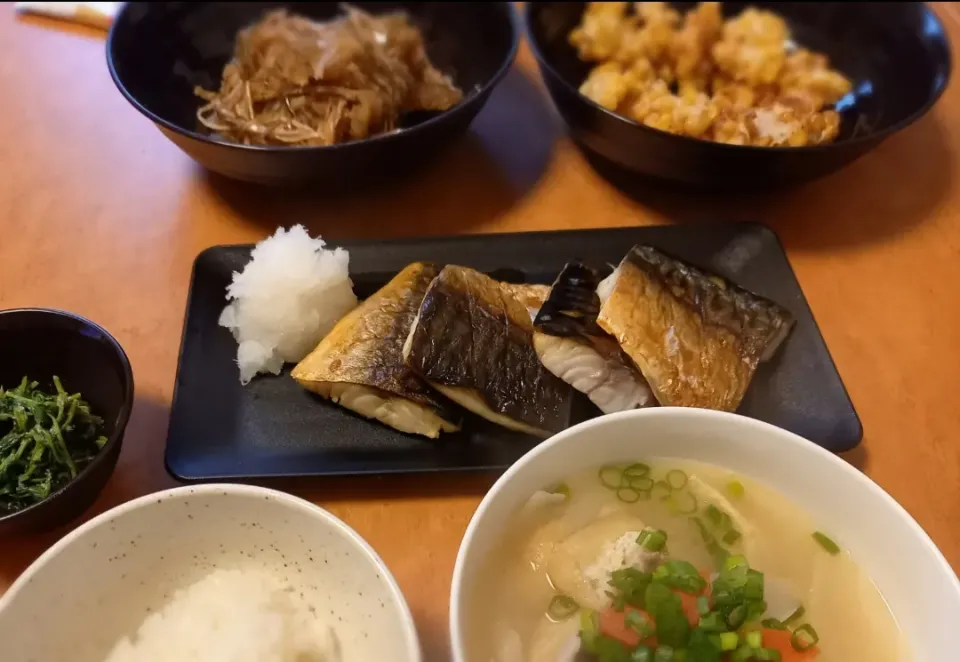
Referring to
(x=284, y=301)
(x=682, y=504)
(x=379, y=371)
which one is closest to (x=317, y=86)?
(x=284, y=301)

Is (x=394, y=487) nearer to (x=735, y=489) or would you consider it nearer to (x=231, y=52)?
(x=735, y=489)

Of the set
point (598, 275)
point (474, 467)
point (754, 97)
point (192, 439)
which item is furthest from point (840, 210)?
point (192, 439)

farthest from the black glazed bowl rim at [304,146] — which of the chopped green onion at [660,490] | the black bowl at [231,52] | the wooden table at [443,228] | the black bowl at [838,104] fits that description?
the chopped green onion at [660,490]

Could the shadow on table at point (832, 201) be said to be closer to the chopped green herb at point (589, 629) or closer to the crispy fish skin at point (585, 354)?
the crispy fish skin at point (585, 354)

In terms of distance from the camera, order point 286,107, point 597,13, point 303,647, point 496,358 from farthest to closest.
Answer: point 597,13 → point 286,107 → point 496,358 → point 303,647

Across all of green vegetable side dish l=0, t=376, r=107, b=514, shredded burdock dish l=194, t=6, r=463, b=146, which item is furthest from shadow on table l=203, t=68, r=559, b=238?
green vegetable side dish l=0, t=376, r=107, b=514

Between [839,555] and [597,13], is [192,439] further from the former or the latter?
[597,13]
